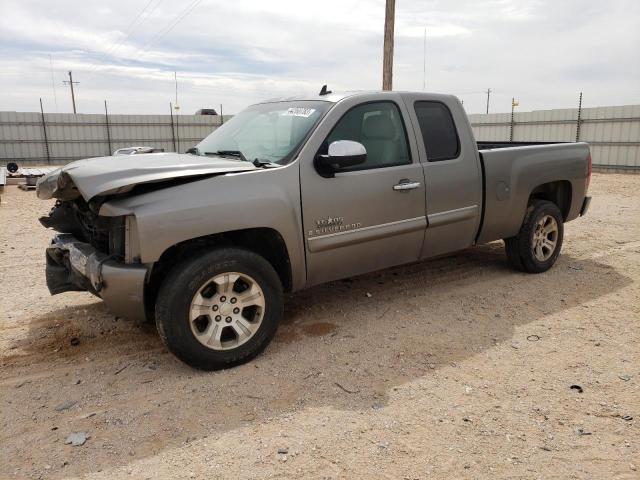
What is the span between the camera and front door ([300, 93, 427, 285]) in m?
3.80

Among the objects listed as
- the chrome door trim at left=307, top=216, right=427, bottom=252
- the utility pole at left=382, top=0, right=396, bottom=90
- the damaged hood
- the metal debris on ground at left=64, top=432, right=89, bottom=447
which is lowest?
the metal debris on ground at left=64, top=432, right=89, bottom=447

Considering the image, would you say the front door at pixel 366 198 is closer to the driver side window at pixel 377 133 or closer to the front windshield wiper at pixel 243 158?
the driver side window at pixel 377 133

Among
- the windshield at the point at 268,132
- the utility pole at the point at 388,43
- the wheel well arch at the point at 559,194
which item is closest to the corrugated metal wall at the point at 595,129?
the utility pole at the point at 388,43

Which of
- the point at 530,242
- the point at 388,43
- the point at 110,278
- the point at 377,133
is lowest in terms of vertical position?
the point at 530,242

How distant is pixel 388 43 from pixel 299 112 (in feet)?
37.3

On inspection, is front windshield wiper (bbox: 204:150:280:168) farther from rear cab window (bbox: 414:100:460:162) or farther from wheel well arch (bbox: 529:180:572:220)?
wheel well arch (bbox: 529:180:572:220)

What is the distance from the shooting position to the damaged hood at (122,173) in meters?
3.10

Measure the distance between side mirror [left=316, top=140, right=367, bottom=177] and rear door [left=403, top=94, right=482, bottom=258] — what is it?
93 cm

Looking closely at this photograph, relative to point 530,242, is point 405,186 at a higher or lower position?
higher

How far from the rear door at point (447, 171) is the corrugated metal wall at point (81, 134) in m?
21.5

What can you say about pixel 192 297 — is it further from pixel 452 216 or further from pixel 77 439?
pixel 452 216

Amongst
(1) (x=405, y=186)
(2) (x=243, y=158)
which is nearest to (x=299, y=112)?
(2) (x=243, y=158)

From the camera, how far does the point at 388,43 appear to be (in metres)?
14.4

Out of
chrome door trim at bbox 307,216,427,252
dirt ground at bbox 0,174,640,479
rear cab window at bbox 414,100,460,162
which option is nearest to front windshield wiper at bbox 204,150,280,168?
chrome door trim at bbox 307,216,427,252
